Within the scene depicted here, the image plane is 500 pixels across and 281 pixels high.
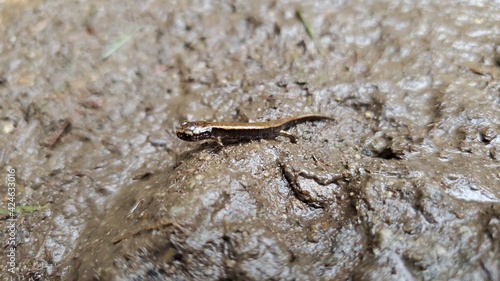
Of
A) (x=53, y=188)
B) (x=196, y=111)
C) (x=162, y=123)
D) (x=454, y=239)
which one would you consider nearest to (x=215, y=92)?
(x=196, y=111)

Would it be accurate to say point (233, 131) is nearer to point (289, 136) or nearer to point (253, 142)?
point (253, 142)

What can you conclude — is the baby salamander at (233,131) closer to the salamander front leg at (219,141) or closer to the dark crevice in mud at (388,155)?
the salamander front leg at (219,141)

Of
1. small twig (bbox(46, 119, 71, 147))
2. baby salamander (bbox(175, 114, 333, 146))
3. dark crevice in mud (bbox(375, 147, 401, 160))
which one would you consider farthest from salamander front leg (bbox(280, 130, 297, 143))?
small twig (bbox(46, 119, 71, 147))

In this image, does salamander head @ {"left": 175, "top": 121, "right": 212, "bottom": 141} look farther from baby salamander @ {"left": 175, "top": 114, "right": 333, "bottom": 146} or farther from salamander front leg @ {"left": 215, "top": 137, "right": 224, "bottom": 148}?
salamander front leg @ {"left": 215, "top": 137, "right": 224, "bottom": 148}

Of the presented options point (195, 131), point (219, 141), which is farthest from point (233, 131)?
point (195, 131)

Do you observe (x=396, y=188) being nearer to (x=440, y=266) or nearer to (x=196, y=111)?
(x=440, y=266)

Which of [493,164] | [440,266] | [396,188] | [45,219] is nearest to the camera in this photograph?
[440,266]
